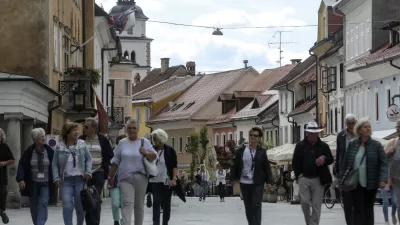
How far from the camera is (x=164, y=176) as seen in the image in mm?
23984

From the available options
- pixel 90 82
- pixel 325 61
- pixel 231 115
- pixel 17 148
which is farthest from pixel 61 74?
pixel 231 115

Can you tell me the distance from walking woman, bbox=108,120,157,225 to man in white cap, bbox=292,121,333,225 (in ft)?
7.46

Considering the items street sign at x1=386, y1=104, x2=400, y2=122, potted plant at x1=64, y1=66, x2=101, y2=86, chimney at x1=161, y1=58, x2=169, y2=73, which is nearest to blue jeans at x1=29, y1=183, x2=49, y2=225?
potted plant at x1=64, y1=66, x2=101, y2=86

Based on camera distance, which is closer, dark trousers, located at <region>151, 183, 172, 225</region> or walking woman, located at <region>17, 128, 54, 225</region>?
walking woman, located at <region>17, 128, 54, 225</region>

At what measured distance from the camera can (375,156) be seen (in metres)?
19.2

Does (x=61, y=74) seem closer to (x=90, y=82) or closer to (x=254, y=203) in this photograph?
(x=90, y=82)

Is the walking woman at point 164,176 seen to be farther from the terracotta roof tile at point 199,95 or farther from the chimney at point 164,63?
the chimney at point 164,63

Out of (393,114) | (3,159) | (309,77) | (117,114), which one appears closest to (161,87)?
(309,77)

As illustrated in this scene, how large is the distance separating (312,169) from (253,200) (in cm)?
107

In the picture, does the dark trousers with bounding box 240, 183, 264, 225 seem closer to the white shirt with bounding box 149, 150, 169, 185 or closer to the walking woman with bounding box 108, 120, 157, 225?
the walking woman with bounding box 108, 120, 157, 225

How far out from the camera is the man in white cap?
21172mm

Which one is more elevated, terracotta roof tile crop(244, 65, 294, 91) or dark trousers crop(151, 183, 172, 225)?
terracotta roof tile crop(244, 65, 294, 91)

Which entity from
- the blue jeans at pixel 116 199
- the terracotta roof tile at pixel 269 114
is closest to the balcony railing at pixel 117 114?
the terracotta roof tile at pixel 269 114

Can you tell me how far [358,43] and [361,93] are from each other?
3175mm
